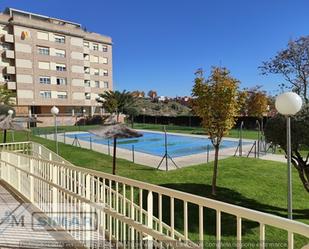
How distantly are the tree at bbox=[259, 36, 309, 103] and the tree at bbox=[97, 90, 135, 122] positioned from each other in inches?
831

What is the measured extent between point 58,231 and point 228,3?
17.3 metres

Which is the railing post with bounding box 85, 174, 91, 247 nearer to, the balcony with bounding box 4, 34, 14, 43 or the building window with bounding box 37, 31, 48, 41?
the balcony with bounding box 4, 34, 14, 43

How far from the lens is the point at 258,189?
10422mm

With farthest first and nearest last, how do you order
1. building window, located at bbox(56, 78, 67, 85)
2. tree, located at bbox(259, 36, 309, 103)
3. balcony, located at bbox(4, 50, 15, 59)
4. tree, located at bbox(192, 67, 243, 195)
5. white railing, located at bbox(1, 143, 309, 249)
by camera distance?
building window, located at bbox(56, 78, 67, 85)
balcony, located at bbox(4, 50, 15, 59)
tree, located at bbox(259, 36, 309, 103)
tree, located at bbox(192, 67, 243, 195)
white railing, located at bbox(1, 143, 309, 249)

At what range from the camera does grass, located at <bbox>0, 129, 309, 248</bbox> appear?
23.1 feet

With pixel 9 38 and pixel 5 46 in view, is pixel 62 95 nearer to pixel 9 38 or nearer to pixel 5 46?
pixel 5 46

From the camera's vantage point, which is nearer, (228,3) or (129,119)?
(228,3)

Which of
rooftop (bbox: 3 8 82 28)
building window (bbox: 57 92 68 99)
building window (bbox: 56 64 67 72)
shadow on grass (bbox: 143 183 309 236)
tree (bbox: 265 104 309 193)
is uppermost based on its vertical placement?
rooftop (bbox: 3 8 82 28)

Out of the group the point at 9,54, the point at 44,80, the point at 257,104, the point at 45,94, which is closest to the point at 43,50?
the point at 44,80

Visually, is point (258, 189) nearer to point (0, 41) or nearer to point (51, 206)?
point (51, 206)

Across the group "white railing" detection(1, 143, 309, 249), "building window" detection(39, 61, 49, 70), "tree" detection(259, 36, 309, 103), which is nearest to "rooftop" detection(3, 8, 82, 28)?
"building window" detection(39, 61, 49, 70)

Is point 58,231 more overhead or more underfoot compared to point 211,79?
more underfoot

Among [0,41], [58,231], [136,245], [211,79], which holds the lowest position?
[58,231]

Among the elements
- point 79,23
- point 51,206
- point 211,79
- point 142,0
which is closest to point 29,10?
point 79,23
